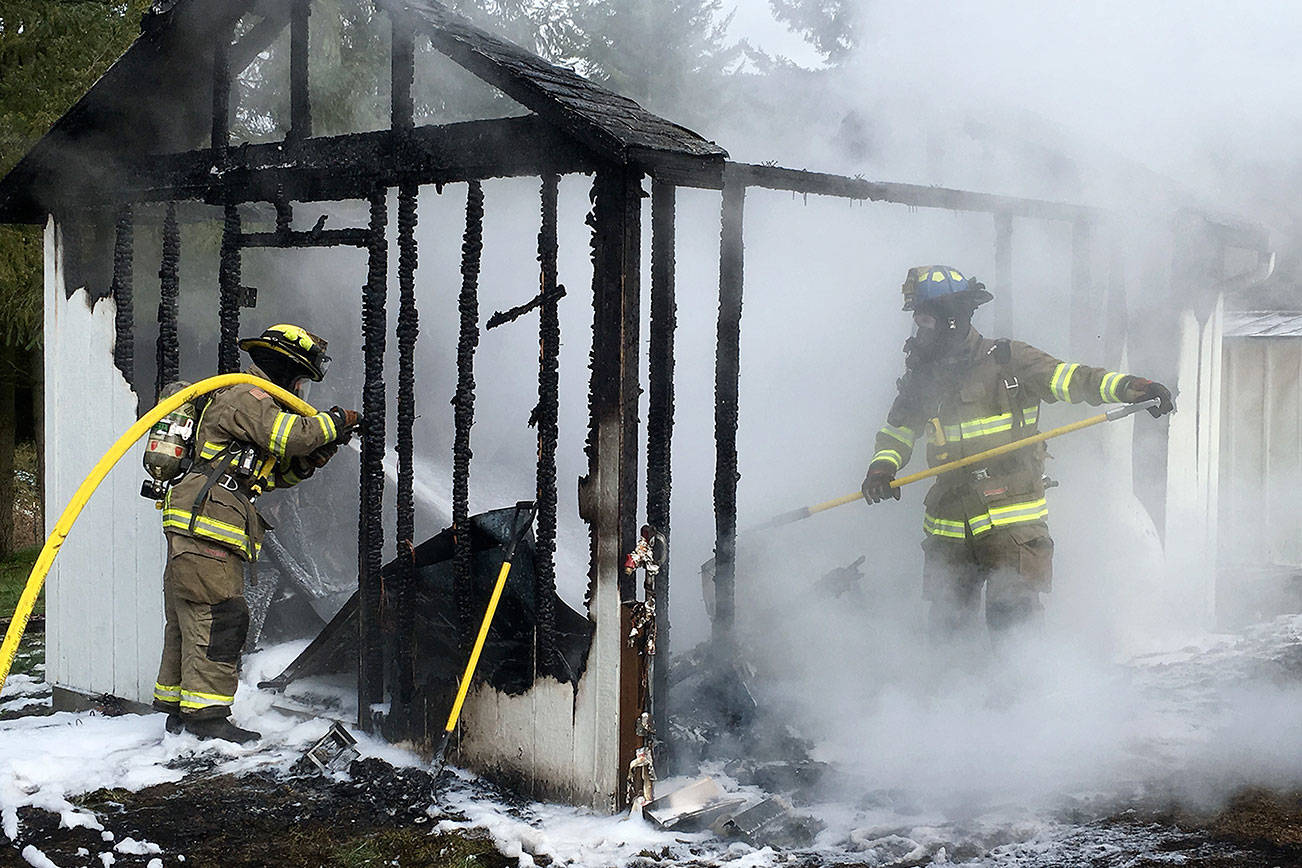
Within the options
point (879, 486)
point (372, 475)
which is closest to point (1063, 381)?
point (879, 486)

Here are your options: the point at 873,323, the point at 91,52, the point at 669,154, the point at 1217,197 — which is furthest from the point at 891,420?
the point at 91,52

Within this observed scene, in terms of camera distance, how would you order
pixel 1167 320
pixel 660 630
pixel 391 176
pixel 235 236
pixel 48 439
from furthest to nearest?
pixel 1167 320 < pixel 48 439 < pixel 235 236 < pixel 391 176 < pixel 660 630

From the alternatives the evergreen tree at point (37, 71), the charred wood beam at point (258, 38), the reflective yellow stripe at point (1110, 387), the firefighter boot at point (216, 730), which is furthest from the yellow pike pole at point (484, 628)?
the evergreen tree at point (37, 71)

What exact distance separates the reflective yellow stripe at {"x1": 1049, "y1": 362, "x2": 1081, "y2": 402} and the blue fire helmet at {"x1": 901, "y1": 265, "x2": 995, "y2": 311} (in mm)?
497

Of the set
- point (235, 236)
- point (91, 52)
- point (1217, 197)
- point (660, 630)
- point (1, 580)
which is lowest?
point (1, 580)

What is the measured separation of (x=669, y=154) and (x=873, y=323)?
134 inches

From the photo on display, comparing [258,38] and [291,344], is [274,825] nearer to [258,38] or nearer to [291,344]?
[291,344]

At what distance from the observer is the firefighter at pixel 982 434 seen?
5898 millimetres

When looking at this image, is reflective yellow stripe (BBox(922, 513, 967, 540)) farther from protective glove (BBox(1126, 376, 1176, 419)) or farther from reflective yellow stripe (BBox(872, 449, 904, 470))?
protective glove (BBox(1126, 376, 1176, 419))

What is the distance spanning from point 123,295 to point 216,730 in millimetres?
2251

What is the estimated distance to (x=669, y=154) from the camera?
162 inches

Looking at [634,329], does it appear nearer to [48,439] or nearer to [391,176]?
[391,176]

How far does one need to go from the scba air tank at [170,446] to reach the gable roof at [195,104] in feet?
5.33

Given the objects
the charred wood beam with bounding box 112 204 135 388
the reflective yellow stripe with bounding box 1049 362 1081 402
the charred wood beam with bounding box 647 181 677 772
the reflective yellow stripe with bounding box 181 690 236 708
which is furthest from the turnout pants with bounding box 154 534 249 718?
the reflective yellow stripe with bounding box 1049 362 1081 402
